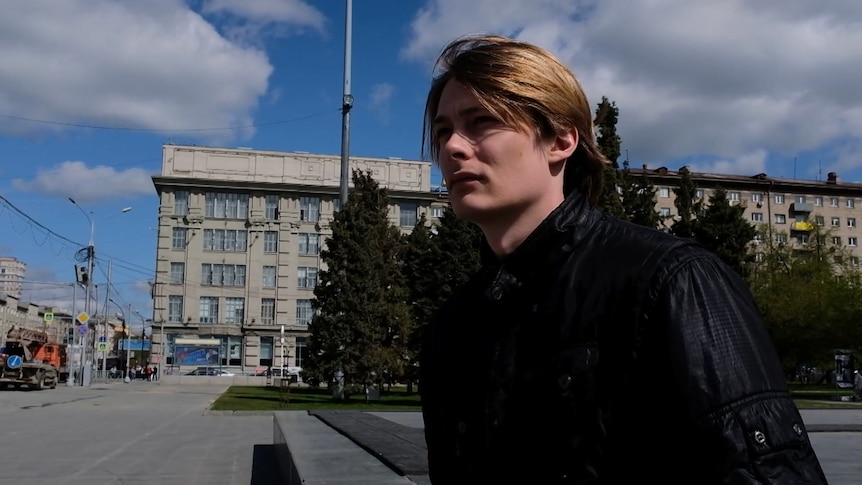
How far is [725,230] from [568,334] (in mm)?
33693

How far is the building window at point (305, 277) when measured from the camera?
229 feet

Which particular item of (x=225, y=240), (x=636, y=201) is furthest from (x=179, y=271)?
(x=636, y=201)

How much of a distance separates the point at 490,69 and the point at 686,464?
0.77m

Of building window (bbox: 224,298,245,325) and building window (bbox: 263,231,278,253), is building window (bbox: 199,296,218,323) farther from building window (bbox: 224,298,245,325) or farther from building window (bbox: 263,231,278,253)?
building window (bbox: 263,231,278,253)

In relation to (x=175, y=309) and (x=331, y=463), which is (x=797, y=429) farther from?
(x=175, y=309)

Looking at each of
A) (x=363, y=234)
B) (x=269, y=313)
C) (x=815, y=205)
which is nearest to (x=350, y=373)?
(x=363, y=234)

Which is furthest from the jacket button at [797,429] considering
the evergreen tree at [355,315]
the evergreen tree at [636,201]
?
the evergreen tree at [355,315]

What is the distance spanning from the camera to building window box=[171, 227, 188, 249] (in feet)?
222

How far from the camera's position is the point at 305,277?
69812 mm

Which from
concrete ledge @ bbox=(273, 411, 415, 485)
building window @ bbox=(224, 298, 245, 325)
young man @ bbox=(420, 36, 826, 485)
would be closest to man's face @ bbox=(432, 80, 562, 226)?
young man @ bbox=(420, 36, 826, 485)

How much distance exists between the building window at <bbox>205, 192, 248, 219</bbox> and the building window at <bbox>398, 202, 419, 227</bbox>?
14336 millimetres

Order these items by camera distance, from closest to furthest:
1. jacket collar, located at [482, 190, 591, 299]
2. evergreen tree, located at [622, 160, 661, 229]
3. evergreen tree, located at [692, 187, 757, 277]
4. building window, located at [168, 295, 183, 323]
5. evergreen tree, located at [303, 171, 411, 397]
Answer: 1. jacket collar, located at [482, 190, 591, 299]
2. evergreen tree, located at [622, 160, 661, 229]
3. evergreen tree, located at [303, 171, 411, 397]
4. evergreen tree, located at [692, 187, 757, 277]
5. building window, located at [168, 295, 183, 323]

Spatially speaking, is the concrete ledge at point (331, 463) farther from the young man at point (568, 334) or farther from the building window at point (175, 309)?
the building window at point (175, 309)

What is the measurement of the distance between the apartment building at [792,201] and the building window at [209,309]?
4979 cm
